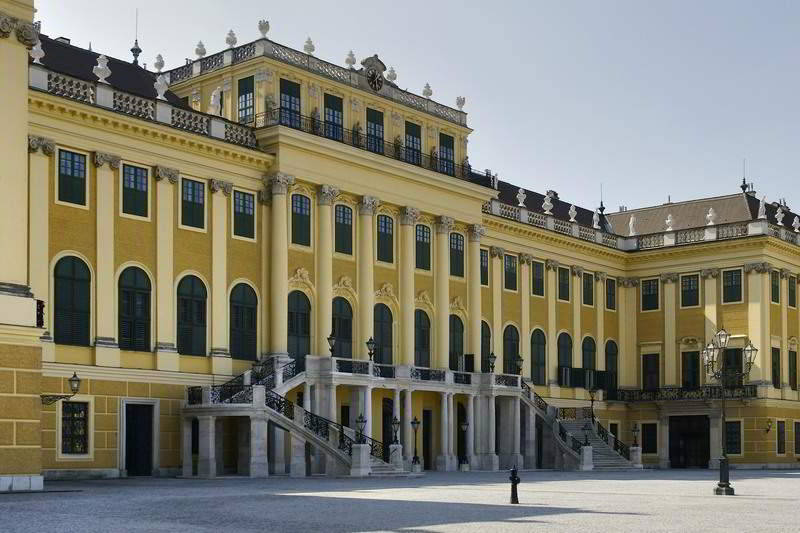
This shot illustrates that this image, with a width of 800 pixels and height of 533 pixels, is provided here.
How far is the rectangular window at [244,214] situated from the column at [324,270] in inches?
115

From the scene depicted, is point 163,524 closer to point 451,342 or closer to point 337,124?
point 337,124

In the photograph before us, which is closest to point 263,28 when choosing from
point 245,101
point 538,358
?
point 245,101

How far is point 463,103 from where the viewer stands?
188 ft

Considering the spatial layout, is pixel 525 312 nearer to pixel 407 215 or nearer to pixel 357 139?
pixel 407 215

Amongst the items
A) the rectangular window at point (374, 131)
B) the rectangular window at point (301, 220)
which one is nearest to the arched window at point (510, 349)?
the rectangular window at point (374, 131)

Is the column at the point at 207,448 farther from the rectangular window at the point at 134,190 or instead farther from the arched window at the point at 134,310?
the rectangular window at the point at 134,190

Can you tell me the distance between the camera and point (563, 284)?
64.9 metres

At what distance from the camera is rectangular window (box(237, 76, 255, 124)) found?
4744cm

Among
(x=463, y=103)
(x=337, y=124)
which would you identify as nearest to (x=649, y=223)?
(x=463, y=103)

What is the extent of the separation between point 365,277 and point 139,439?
12.6m

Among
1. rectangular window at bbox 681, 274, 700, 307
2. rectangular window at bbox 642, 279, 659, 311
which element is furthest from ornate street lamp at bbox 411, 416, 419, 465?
rectangular window at bbox 681, 274, 700, 307

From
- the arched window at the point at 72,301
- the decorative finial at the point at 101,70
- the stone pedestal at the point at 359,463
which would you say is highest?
the decorative finial at the point at 101,70

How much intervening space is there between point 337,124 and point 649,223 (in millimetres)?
30722

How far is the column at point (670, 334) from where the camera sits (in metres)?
67.9
